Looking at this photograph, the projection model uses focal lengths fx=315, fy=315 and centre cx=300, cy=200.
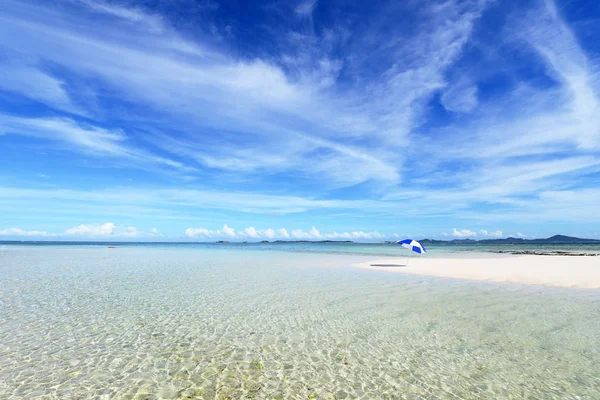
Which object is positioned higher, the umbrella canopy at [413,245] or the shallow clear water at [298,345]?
the umbrella canopy at [413,245]

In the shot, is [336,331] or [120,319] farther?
[120,319]

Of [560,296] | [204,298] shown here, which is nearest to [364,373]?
[204,298]

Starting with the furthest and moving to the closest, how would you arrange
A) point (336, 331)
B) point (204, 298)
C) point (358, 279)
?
1. point (358, 279)
2. point (204, 298)
3. point (336, 331)

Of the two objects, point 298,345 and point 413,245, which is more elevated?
point 413,245

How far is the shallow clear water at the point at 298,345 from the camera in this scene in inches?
271

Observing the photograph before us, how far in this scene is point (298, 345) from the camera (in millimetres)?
9484

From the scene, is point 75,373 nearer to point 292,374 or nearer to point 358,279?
point 292,374

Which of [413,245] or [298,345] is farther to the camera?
[413,245]

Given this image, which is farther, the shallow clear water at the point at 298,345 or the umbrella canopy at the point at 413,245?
the umbrella canopy at the point at 413,245

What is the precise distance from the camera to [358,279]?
23734 millimetres

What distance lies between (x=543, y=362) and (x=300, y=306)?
898 cm

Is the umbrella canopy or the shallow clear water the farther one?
the umbrella canopy

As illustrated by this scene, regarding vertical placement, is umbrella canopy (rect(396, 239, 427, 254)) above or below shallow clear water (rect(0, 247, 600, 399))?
above

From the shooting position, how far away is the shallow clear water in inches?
271
